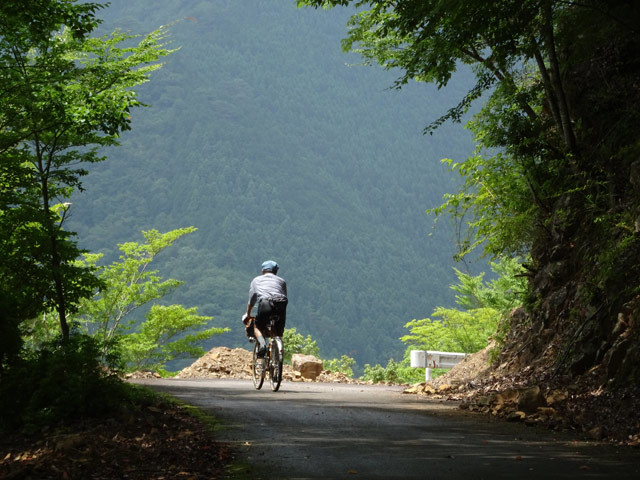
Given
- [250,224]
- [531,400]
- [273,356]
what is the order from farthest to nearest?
[250,224]
[273,356]
[531,400]

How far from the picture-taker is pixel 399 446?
6547 mm

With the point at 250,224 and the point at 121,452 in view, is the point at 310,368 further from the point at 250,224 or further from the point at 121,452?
the point at 250,224

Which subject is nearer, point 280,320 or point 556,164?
point 556,164

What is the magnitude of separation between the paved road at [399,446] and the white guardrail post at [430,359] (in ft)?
33.8

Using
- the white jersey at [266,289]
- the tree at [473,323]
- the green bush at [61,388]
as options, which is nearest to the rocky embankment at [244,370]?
the white jersey at [266,289]

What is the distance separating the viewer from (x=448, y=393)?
511 inches

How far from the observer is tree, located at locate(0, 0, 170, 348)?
488 inches

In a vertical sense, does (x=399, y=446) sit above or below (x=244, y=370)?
below

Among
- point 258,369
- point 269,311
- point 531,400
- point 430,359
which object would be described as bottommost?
point 531,400

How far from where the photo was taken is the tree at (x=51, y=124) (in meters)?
12.4

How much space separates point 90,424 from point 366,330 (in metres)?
161

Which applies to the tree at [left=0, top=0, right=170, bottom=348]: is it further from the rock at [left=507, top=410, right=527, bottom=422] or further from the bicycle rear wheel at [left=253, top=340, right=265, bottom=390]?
the rock at [left=507, top=410, right=527, bottom=422]

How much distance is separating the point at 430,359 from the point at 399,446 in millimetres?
14732

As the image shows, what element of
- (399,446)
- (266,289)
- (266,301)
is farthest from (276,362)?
(399,446)
